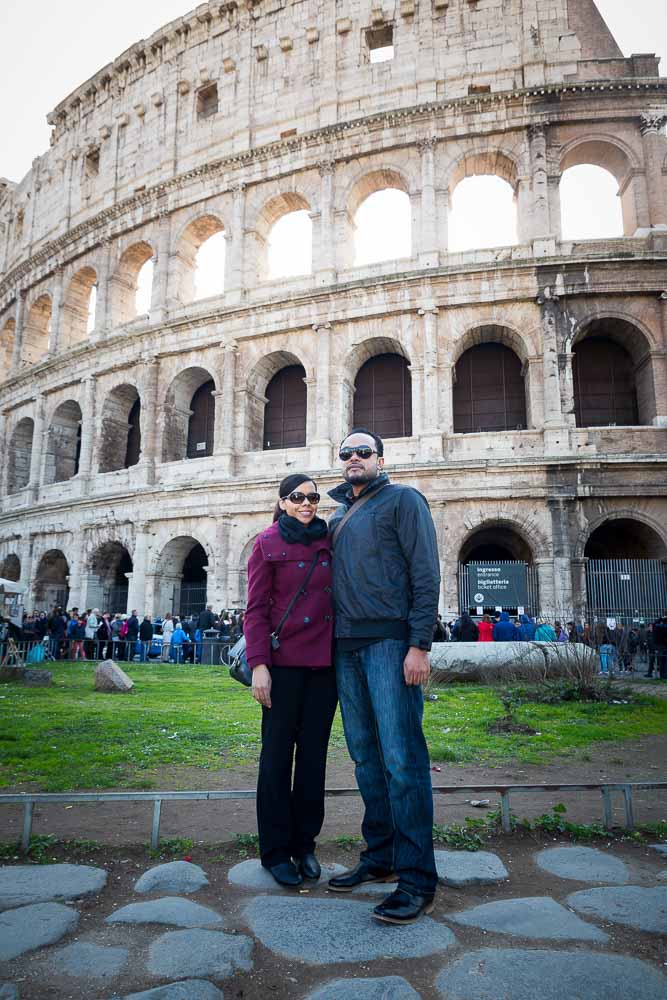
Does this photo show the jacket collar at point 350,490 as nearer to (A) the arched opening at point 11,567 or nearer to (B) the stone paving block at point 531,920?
(B) the stone paving block at point 531,920

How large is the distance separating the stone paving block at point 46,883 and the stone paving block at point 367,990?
1.22m

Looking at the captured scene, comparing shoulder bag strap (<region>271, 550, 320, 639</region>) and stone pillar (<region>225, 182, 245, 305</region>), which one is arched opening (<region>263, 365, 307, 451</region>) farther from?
shoulder bag strap (<region>271, 550, 320, 639</region>)

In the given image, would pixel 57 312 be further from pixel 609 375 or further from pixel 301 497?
pixel 301 497

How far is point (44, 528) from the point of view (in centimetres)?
2167

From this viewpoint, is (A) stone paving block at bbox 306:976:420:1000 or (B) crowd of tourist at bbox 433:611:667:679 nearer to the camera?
(A) stone paving block at bbox 306:976:420:1000

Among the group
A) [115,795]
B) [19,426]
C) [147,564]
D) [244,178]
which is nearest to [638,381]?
[244,178]

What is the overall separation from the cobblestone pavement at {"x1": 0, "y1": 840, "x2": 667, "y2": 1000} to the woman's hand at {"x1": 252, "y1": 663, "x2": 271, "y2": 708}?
2.49 ft

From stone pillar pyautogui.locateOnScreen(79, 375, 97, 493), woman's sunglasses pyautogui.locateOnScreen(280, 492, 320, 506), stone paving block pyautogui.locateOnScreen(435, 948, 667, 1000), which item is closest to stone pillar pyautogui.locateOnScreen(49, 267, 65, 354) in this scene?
stone pillar pyautogui.locateOnScreen(79, 375, 97, 493)

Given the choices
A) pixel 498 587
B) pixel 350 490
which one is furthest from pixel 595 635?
pixel 350 490

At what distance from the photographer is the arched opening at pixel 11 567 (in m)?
23.4

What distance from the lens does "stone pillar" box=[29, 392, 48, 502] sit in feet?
74.7

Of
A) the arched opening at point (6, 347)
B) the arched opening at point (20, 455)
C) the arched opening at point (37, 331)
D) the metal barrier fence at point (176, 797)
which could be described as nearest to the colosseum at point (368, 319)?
the arched opening at point (20, 455)

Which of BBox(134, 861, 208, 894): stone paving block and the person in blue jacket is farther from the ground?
the person in blue jacket

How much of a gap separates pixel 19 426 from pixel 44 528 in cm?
586
